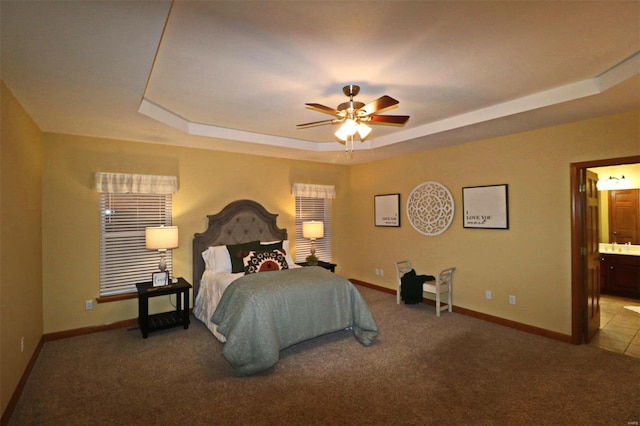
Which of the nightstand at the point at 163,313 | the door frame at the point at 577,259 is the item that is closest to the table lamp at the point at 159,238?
the nightstand at the point at 163,313

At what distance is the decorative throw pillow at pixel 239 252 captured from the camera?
14.0ft

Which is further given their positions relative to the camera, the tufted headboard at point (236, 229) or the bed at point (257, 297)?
the tufted headboard at point (236, 229)

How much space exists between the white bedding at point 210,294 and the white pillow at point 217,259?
8 centimetres

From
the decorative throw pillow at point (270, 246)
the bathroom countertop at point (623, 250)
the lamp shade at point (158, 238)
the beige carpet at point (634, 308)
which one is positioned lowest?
the beige carpet at point (634, 308)

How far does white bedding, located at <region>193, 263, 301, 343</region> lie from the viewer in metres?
3.66

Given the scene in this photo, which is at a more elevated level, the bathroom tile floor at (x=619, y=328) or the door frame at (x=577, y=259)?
the door frame at (x=577, y=259)

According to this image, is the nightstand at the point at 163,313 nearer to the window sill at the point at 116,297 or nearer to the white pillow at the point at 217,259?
the window sill at the point at 116,297

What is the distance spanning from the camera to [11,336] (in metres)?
2.39

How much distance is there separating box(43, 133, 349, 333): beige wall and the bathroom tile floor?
486 cm

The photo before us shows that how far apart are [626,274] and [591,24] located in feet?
16.9

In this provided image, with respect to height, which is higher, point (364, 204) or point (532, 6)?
point (532, 6)

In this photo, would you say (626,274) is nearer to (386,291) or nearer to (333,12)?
(386,291)

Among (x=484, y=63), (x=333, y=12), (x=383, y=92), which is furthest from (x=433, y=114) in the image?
(x=333, y=12)

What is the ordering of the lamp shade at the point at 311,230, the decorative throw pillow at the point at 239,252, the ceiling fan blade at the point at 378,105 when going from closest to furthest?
the ceiling fan blade at the point at 378,105
the decorative throw pillow at the point at 239,252
the lamp shade at the point at 311,230
